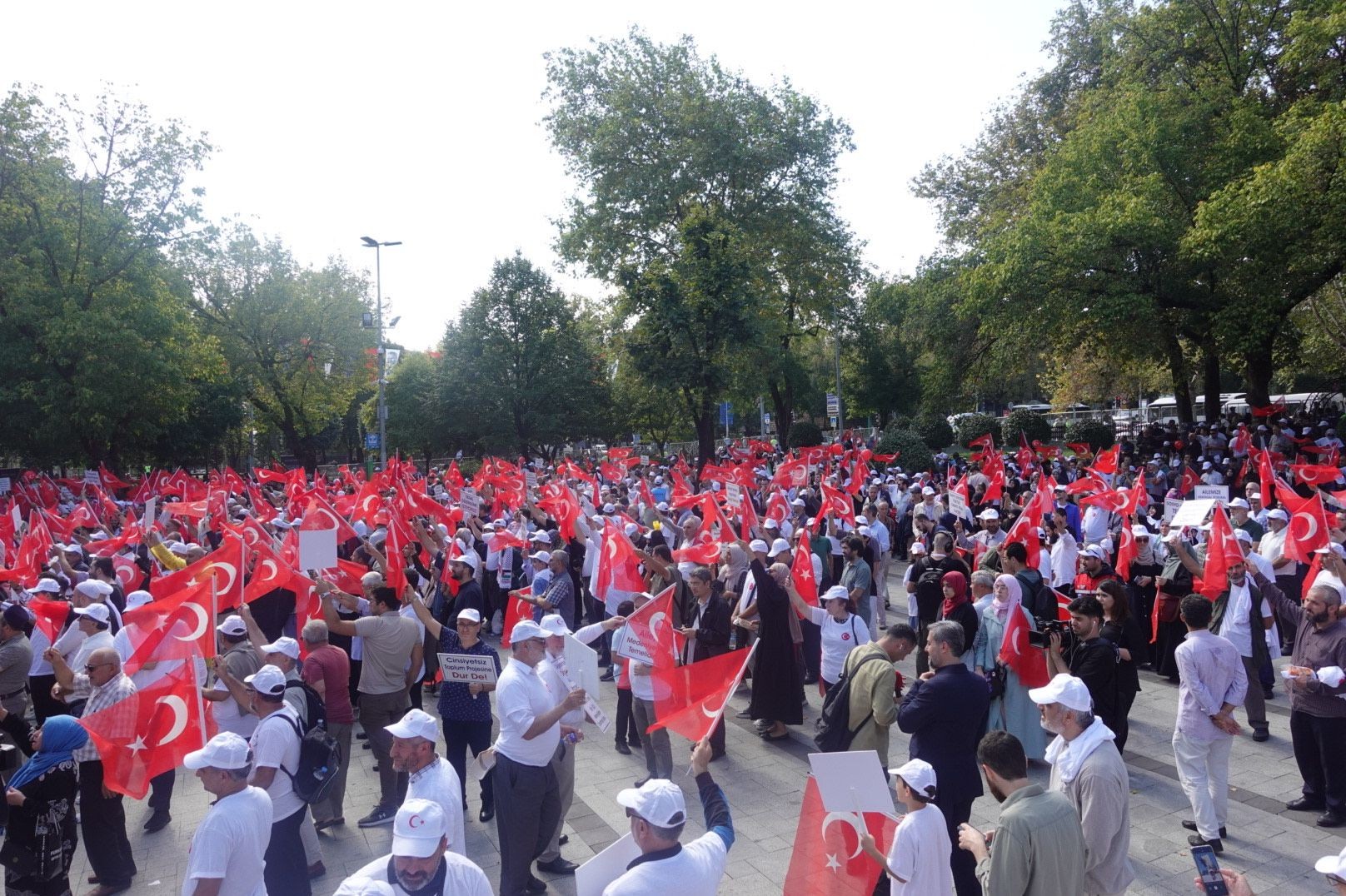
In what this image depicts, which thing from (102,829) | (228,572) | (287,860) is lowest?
(102,829)

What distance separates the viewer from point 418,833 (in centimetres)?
318

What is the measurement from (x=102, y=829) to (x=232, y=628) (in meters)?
1.47

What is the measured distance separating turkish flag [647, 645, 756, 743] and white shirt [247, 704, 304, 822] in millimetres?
2074

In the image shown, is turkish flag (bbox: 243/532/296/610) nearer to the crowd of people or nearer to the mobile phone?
the crowd of people

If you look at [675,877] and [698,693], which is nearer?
[675,877]

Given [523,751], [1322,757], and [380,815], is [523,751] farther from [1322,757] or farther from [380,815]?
[1322,757]

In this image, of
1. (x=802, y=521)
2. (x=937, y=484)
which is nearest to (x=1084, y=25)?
(x=937, y=484)

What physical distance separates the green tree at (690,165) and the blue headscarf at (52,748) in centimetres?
2638

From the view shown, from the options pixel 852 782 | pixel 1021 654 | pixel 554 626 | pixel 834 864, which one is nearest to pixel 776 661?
pixel 1021 654

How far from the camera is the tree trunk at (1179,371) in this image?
1105 inches

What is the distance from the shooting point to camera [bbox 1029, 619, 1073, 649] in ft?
22.1

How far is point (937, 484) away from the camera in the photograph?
21812 mm

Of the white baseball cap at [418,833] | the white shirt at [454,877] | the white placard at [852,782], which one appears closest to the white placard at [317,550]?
the white shirt at [454,877]

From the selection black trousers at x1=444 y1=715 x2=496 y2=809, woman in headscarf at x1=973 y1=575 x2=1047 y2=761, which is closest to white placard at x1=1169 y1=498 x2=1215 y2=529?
woman in headscarf at x1=973 y1=575 x2=1047 y2=761
